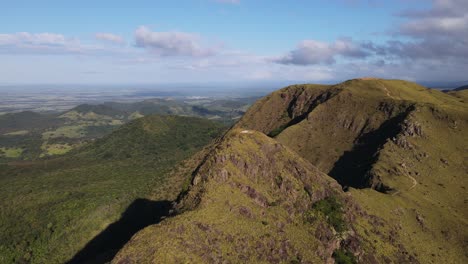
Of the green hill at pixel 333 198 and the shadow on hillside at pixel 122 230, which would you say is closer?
the green hill at pixel 333 198

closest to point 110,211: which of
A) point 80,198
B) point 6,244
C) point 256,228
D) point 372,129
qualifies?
point 80,198

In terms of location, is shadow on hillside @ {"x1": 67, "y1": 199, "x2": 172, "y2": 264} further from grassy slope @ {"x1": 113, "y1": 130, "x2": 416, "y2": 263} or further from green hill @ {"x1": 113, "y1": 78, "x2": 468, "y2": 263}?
grassy slope @ {"x1": 113, "y1": 130, "x2": 416, "y2": 263}

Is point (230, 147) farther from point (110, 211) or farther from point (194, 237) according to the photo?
point (110, 211)

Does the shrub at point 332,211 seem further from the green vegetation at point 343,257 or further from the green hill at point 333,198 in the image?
the green vegetation at point 343,257

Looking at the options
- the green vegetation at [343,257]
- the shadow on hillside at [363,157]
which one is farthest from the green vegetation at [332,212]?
the shadow on hillside at [363,157]

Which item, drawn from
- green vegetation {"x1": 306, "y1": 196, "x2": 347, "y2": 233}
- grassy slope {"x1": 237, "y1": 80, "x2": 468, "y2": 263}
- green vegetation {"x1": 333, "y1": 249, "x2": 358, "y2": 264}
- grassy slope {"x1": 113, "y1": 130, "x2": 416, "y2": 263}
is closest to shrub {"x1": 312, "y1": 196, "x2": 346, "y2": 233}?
green vegetation {"x1": 306, "y1": 196, "x2": 347, "y2": 233}
